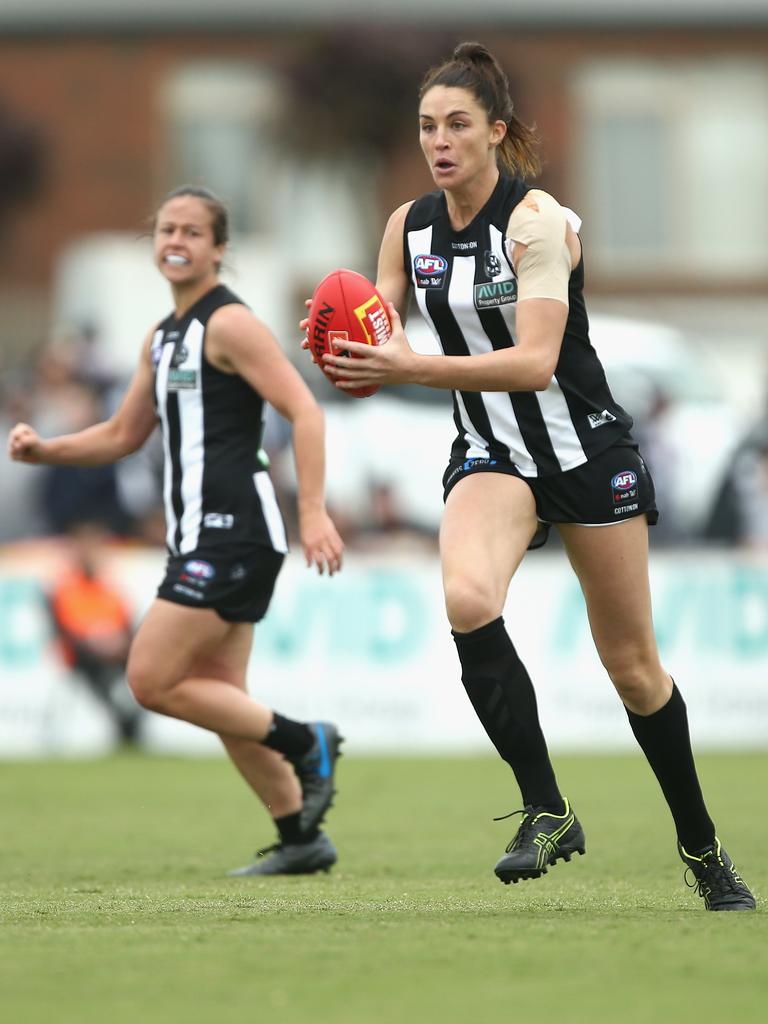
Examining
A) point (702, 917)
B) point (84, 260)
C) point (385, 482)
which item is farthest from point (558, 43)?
point (702, 917)

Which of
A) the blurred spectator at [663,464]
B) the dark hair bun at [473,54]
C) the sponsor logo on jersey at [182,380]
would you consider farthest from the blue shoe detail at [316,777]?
the blurred spectator at [663,464]

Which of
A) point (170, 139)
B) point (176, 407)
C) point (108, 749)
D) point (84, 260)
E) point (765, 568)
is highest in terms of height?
point (170, 139)

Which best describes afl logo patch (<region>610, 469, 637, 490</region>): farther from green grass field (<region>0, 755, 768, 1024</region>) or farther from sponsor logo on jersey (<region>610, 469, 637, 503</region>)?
green grass field (<region>0, 755, 768, 1024</region>)

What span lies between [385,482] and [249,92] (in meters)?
12.4

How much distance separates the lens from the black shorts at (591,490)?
5305 mm

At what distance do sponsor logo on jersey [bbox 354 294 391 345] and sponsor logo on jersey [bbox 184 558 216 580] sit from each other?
5.50ft

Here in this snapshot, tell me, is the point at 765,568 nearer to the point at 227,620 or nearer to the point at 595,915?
the point at 227,620

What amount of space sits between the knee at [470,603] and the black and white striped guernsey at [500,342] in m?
0.39

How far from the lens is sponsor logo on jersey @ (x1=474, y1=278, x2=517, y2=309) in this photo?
208 inches

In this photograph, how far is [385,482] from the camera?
15.0m

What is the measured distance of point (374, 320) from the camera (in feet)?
16.8

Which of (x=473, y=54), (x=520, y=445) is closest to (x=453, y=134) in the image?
(x=473, y=54)

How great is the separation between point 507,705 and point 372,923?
69 centimetres

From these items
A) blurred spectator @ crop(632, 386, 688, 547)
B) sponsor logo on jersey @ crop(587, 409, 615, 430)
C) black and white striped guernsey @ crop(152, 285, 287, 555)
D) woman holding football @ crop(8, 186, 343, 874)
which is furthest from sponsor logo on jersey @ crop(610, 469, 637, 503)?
blurred spectator @ crop(632, 386, 688, 547)
